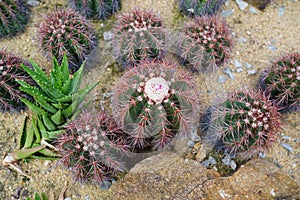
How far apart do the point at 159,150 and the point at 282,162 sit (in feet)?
4.05

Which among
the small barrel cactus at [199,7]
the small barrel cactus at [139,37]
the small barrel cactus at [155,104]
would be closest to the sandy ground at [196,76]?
the small barrel cactus at [199,7]

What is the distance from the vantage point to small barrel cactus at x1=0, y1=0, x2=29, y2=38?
374cm

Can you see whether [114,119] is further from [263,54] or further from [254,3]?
[254,3]

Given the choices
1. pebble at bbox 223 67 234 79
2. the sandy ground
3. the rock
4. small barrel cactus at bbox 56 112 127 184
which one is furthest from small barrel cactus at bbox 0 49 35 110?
pebble at bbox 223 67 234 79

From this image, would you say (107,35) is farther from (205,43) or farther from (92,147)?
(92,147)

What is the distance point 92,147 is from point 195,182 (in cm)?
90

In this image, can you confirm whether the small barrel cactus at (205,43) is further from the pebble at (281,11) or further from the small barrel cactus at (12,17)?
the small barrel cactus at (12,17)

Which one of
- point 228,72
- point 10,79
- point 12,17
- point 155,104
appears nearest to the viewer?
point 155,104

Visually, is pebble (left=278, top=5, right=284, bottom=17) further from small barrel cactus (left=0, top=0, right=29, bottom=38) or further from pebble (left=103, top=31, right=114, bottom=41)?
small barrel cactus (left=0, top=0, right=29, bottom=38)

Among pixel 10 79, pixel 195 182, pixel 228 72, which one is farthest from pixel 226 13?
pixel 10 79

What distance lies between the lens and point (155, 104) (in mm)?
2812

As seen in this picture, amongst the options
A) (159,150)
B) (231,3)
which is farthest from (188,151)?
(231,3)

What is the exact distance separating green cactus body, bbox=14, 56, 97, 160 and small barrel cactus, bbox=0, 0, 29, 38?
100 centimetres

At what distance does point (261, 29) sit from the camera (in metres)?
4.25
